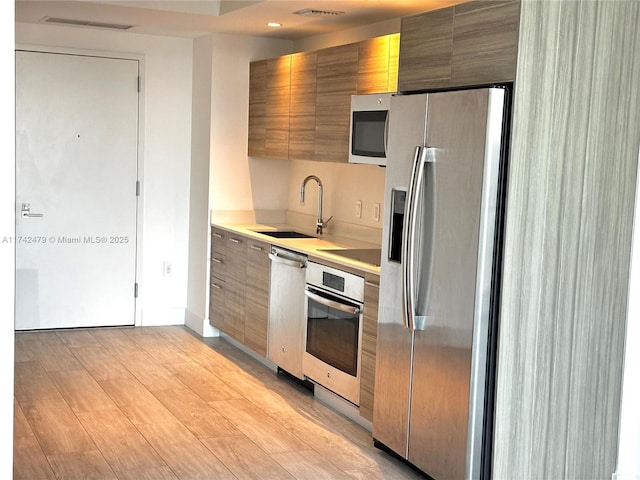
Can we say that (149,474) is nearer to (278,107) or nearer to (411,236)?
(411,236)

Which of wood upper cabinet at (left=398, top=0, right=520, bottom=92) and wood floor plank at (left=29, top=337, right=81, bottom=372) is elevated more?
wood upper cabinet at (left=398, top=0, right=520, bottom=92)

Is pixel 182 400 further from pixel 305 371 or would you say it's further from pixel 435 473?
pixel 435 473

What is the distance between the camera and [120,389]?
5105mm

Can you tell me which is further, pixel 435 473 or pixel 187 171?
pixel 187 171

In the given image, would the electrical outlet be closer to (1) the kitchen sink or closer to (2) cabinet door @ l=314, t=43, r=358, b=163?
(1) the kitchen sink

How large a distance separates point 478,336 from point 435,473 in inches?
28.4

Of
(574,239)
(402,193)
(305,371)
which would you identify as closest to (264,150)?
(305,371)

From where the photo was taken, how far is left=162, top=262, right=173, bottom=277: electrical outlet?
6.92 meters

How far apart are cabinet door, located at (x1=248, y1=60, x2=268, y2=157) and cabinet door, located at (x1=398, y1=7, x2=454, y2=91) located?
2.42 metres

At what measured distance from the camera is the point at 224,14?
5340mm

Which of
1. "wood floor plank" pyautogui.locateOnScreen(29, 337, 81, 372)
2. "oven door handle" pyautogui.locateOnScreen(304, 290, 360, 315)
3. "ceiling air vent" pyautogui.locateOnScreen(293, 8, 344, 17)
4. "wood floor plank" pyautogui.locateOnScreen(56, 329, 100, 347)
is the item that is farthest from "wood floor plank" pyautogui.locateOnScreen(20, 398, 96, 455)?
"ceiling air vent" pyautogui.locateOnScreen(293, 8, 344, 17)

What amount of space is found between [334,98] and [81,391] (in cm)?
239

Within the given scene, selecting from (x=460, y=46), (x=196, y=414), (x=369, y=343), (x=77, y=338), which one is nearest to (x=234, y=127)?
(x=77, y=338)

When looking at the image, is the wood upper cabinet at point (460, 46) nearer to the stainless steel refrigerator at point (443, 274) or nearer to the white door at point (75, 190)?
the stainless steel refrigerator at point (443, 274)
